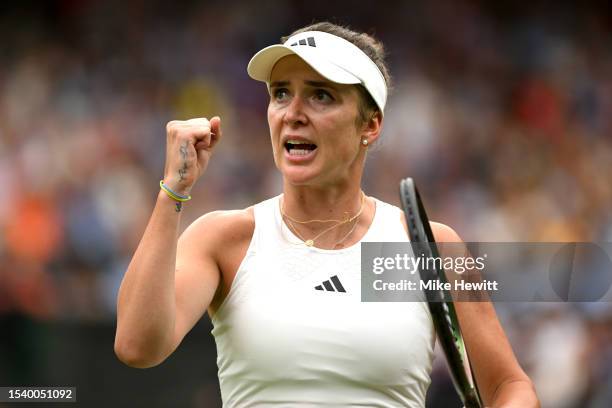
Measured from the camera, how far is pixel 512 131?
11031 mm

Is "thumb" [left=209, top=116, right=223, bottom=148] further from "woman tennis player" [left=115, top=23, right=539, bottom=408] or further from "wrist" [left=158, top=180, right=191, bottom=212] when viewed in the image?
"wrist" [left=158, top=180, right=191, bottom=212]

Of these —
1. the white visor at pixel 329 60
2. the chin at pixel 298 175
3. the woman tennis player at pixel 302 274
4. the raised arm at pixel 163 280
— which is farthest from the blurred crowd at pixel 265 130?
the raised arm at pixel 163 280

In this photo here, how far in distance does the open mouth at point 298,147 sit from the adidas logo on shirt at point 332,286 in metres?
0.44

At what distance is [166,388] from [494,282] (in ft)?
7.60

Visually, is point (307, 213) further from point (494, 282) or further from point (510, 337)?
point (510, 337)

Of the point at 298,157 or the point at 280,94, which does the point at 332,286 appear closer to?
the point at 298,157

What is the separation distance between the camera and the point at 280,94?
397cm

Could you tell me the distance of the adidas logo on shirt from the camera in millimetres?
3765

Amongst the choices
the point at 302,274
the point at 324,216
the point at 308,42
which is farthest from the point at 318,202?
the point at 308,42

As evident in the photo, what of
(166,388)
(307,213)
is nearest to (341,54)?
(307,213)

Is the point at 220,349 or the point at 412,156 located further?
the point at 412,156

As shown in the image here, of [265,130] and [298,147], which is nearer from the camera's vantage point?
[298,147]

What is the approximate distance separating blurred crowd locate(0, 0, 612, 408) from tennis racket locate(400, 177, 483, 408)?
4.52 metres

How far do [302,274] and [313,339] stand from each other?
244mm
